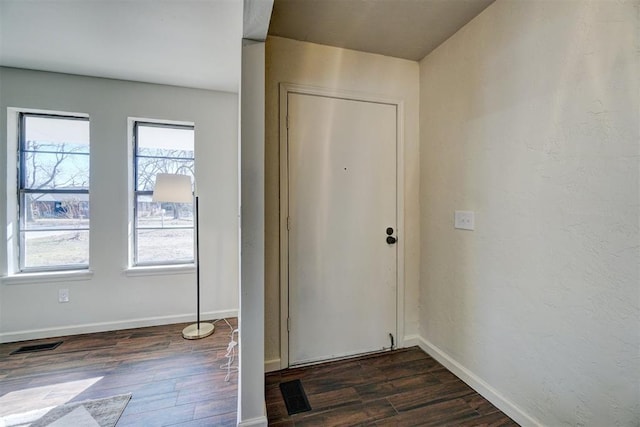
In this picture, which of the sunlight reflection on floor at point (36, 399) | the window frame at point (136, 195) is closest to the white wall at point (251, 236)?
the sunlight reflection on floor at point (36, 399)

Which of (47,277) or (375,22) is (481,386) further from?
(47,277)

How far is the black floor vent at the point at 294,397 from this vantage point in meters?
1.63

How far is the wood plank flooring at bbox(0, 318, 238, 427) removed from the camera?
1633 millimetres

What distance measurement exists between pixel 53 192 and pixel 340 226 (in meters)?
2.91

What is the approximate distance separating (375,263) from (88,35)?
2.83m

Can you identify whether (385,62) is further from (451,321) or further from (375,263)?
(451,321)

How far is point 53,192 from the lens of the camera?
2.63 meters

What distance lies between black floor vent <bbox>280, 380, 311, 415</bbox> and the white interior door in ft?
0.73

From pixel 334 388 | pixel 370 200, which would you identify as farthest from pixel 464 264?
pixel 334 388

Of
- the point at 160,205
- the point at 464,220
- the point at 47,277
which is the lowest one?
the point at 47,277

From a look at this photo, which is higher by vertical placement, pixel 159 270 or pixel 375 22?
pixel 375 22

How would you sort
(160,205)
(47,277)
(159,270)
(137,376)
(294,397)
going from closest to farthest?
1. (294,397)
2. (137,376)
3. (47,277)
4. (159,270)
5. (160,205)

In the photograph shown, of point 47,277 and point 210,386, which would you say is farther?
point 47,277

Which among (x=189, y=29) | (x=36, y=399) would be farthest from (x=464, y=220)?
(x=36, y=399)
